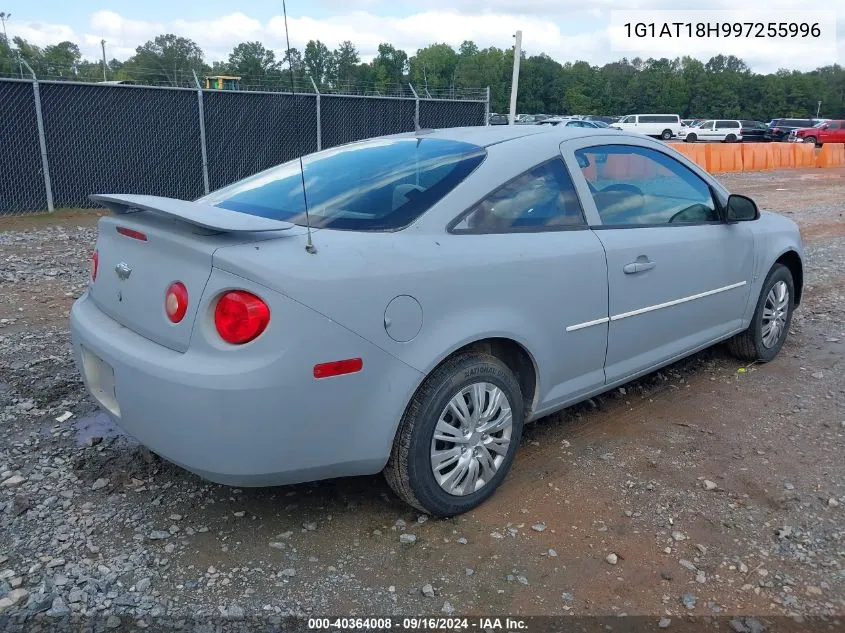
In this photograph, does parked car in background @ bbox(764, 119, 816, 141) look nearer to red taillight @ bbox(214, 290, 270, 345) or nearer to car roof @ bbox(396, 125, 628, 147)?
car roof @ bbox(396, 125, 628, 147)

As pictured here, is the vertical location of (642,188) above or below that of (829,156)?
above

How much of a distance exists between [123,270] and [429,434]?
1.39 metres

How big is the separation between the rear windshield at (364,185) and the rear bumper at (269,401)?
23.0 inches

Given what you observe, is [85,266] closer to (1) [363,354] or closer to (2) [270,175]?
(2) [270,175]

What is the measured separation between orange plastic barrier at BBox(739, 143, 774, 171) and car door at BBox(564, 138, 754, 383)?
20979 millimetres

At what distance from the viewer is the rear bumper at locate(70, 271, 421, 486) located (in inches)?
99.1

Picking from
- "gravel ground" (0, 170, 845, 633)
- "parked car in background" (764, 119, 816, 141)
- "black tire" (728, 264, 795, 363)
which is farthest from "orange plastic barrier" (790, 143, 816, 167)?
"gravel ground" (0, 170, 845, 633)

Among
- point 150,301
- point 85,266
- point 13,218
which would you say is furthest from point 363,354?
point 13,218

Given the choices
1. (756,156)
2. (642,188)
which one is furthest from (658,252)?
(756,156)

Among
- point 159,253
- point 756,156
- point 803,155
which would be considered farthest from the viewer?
point 803,155

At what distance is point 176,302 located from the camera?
2711 mm

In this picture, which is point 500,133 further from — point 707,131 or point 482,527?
point 707,131

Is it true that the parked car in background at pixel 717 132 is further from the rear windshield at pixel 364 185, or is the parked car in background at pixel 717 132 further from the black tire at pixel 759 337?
the rear windshield at pixel 364 185

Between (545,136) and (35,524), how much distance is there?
2825 millimetres
